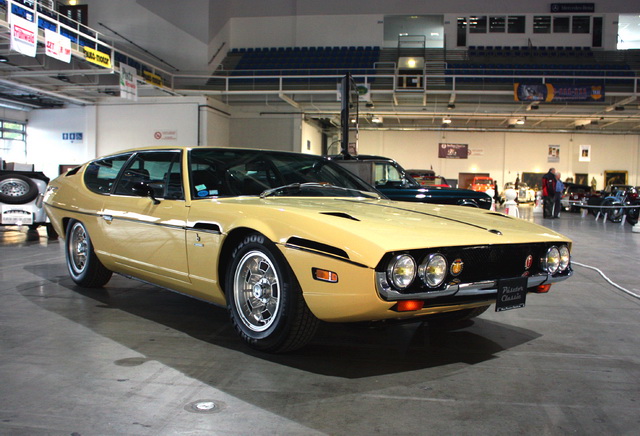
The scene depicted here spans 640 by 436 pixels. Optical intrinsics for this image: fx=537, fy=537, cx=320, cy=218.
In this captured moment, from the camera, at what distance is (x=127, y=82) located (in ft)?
52.4

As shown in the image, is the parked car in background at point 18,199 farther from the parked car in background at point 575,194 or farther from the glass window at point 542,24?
the glass window at point 542,24

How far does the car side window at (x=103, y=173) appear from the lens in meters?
4.36

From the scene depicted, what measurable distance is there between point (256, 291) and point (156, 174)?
1.41 m

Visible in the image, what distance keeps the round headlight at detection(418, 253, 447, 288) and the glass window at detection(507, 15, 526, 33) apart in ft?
95.0

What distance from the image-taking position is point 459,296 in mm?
2676

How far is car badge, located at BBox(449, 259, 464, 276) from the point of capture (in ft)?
8.68

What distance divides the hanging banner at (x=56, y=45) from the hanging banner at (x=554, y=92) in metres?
15.5

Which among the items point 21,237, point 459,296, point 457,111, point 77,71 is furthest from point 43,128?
point 459,296

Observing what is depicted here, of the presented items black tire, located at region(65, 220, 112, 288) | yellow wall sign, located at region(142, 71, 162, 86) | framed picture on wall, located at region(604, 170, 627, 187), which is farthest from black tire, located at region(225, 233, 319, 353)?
framed picture on wall, located at region(604, 170, 627, 187)

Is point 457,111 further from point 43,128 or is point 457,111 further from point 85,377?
point 85,377

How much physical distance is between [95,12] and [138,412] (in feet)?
75.2

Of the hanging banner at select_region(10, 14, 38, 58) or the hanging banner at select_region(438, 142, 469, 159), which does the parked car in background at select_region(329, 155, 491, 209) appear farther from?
the hanging banner at select_region(438, 142, 469, 159)

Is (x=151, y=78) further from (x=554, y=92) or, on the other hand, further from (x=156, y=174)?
(x=156, y=174)

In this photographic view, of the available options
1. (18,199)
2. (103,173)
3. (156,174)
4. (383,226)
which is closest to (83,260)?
(103,173)
